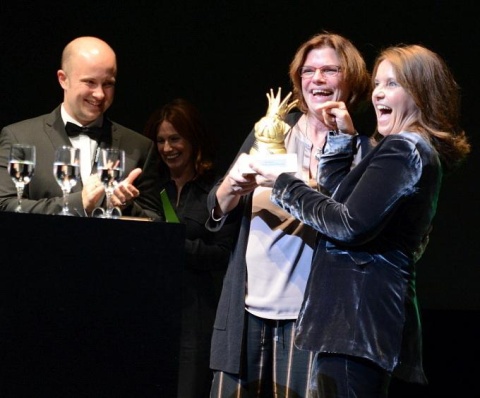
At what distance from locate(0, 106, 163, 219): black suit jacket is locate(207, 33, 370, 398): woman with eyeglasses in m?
0.32

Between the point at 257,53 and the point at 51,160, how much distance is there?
2.20 meters

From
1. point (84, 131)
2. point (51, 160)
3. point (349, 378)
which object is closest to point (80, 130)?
point (84, 131)

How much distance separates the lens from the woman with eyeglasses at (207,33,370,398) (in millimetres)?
2838

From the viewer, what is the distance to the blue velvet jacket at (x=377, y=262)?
7.63 ft

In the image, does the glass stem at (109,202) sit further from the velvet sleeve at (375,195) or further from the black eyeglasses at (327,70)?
the black eyeglasses at (327,70)

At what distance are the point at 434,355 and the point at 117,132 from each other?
264 centimetres

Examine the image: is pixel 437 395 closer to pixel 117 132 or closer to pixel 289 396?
pixel 289 396

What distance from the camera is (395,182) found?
232cm

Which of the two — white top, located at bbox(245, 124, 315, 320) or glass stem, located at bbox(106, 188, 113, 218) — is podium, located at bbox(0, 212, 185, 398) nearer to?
glass stem, located at bbox(106, 188, 113, 218)

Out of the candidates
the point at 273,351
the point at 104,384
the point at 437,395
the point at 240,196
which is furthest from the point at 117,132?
the point at 437,395

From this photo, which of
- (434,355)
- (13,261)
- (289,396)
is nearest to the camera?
(13,261)

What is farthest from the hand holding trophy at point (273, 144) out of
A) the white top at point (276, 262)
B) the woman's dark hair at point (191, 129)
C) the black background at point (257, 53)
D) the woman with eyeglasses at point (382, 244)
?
the black background at point (257, 53)

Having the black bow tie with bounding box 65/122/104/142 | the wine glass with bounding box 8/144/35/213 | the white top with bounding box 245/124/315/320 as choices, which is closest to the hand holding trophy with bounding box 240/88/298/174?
the white top with bounding box 245/124/315/320

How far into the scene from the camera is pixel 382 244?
239 centimetres
